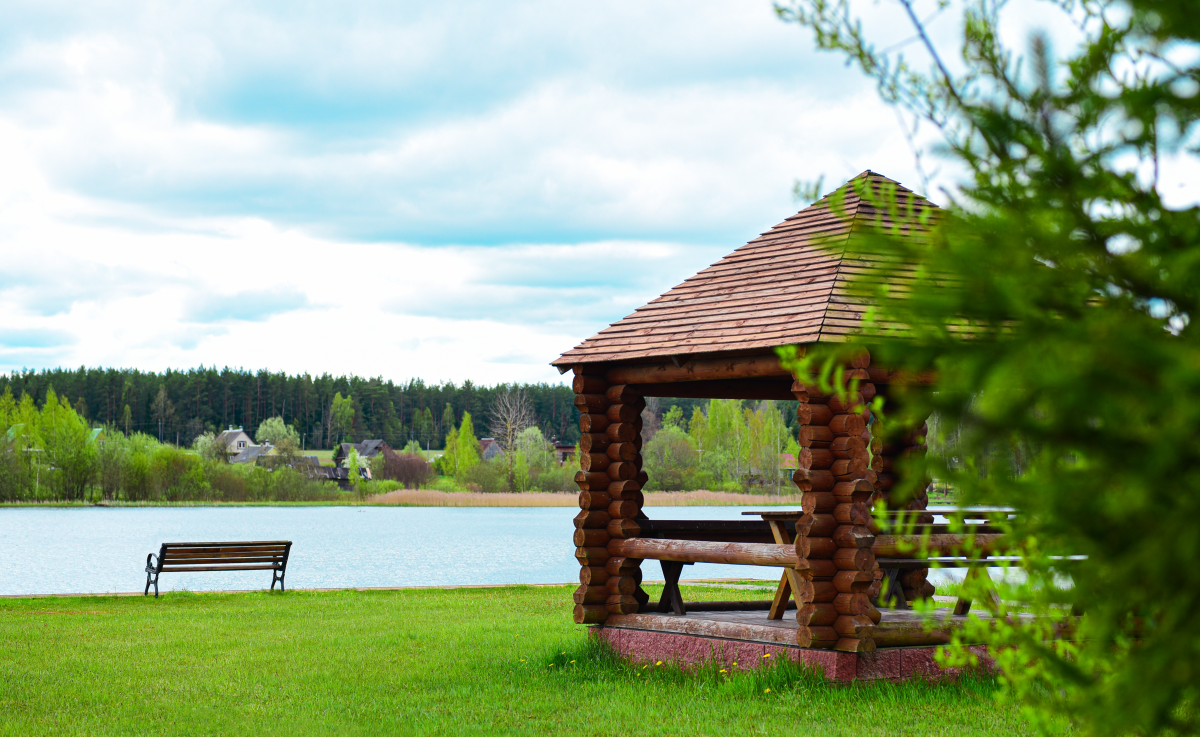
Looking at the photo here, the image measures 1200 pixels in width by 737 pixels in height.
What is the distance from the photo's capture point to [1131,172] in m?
1.80

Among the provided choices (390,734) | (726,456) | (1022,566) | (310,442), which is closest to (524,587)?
(390,734)

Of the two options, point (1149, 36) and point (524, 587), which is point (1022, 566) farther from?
point (524, 587)

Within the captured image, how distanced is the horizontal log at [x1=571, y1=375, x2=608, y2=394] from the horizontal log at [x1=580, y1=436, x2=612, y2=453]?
0.40 meters

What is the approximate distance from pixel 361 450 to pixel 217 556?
304 ft

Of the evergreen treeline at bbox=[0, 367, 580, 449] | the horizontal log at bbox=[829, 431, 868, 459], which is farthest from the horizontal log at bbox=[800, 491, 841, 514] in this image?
the evergreen treeline at bbox=[0, 367, 580, 449]

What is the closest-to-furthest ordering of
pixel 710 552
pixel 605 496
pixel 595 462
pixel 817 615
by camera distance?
pixel 817 615
pixel 710 552
pixel 595 462
pixel 605 496

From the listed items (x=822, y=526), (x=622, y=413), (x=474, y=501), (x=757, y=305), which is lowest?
(x=474, y=501)

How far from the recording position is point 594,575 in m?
10.0

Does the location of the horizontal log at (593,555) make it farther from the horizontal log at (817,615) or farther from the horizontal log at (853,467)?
the horizontal log at (853,467)

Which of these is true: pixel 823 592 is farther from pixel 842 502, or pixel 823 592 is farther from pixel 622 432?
pixel 622 432

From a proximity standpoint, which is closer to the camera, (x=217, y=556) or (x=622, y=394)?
(x=622, y=394)

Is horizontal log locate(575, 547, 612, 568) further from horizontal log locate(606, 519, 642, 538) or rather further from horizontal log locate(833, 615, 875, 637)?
horizontal log locate(833, 615, 875, 637)

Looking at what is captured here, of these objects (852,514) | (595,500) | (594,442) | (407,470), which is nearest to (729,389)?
(594,442)

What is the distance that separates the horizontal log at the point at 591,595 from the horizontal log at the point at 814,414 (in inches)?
111
